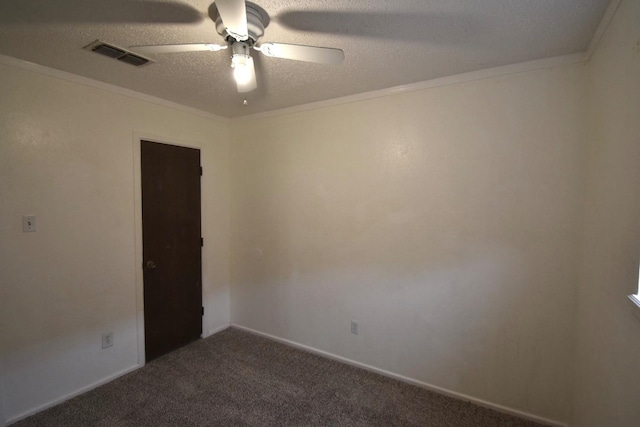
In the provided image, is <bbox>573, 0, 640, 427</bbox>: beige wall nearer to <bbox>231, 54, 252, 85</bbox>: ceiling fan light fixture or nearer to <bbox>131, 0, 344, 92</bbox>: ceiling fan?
<bbox>131, 0, 344, 92</bbox>: ceiling fan

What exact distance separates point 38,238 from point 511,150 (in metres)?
3.46

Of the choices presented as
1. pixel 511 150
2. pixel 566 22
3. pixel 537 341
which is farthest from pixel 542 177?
pixel 537 341

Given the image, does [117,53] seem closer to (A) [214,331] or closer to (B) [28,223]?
(B) [28,223]

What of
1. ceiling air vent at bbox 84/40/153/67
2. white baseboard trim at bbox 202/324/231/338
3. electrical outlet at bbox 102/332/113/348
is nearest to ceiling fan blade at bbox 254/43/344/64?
ceiling air vent at bbox 84/40/153/67

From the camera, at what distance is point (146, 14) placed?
1437mm

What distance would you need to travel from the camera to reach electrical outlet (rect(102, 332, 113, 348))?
94.5 inches

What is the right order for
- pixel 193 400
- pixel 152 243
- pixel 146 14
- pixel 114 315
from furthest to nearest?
pixel 152 243, pixel 114 315, pixel 193 400, pixel 146 14

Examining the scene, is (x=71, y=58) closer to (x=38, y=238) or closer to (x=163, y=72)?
(x=163, y=72)

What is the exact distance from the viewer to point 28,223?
200 cm

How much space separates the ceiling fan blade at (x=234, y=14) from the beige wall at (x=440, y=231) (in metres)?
1.54

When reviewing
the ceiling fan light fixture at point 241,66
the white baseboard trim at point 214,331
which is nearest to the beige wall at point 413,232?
the white baseboard trim at point 214,331

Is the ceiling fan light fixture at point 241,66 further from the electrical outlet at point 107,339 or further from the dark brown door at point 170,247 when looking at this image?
the electrical outlet at point 107,339

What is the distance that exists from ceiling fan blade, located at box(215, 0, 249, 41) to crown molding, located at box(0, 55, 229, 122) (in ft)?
5.92

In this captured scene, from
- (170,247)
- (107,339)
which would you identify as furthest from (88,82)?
(107,339)
